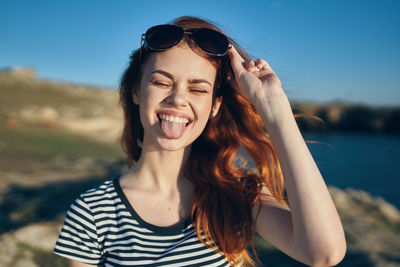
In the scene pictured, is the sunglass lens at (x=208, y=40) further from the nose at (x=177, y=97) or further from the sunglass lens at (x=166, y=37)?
the nose at (x=177, y=97)

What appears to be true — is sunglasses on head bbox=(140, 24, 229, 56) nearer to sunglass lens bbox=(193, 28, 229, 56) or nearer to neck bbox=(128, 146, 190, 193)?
sunglass lens bbox=(193, 28, 229, 56)

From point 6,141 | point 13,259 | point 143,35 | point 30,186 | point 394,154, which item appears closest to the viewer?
point 143,35

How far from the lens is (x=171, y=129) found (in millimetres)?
1758

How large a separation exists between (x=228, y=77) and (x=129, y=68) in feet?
2.63

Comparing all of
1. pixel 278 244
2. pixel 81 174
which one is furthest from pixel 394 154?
pixel 278 244

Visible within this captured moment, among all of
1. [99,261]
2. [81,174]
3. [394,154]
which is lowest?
[394,154]

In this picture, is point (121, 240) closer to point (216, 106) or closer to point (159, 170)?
point (159, 170)

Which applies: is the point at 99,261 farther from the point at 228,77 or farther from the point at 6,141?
the point at 6,141

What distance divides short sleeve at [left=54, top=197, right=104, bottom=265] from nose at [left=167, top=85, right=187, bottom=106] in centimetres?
84

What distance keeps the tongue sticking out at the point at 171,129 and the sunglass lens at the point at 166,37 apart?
488 mm

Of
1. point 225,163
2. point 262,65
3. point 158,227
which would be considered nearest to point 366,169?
point 225,163

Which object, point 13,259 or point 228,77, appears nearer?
point 228,77

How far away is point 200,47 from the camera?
1.75m

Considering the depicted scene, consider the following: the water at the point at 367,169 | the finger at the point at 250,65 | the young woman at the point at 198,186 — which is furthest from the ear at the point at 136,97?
the water at the point at 367,169
